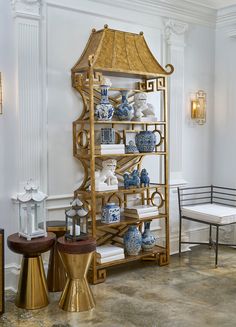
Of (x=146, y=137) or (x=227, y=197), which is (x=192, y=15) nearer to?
(x=146, y=137)

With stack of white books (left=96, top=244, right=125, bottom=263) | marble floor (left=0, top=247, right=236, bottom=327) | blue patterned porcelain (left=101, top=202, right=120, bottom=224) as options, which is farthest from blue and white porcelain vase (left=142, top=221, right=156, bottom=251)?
blue patterned porcelain (left=101, top=202, right=120, bottom=224)

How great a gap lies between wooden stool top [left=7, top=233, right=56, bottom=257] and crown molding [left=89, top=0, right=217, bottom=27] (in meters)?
2.46

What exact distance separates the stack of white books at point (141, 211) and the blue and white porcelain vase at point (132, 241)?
0.42 ft

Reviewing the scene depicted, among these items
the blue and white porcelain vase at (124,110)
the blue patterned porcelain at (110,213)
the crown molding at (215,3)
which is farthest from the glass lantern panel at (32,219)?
the crown molding at (215,3)

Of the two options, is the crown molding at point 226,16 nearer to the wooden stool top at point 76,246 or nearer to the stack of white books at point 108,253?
the stack of white books at point 108,253

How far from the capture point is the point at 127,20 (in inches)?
184

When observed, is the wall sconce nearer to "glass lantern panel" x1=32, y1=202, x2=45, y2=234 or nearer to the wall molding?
the wall molding

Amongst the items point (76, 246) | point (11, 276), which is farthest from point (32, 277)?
point (11, 276)

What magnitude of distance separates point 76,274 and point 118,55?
2.14 meters

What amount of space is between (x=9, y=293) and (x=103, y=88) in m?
2.09

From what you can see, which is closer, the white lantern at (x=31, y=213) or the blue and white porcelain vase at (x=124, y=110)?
the white lantern at (x=31, y=213)

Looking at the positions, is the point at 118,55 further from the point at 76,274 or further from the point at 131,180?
the point at 76,274

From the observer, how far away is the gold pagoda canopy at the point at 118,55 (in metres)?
4.14

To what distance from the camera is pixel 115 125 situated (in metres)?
4.63
